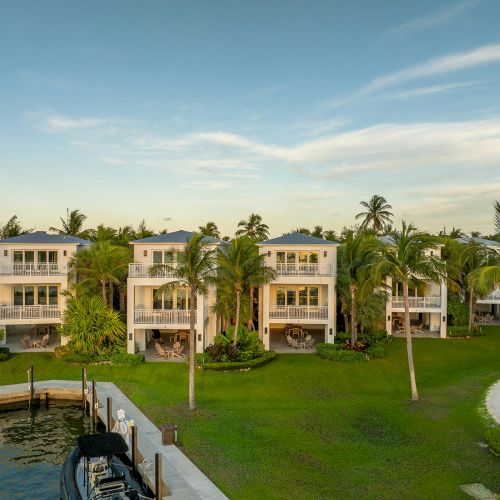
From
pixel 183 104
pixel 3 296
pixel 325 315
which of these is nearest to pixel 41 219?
pixel 3 296

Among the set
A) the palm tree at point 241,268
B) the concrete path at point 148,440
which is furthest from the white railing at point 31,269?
the palm tree at point 241,268

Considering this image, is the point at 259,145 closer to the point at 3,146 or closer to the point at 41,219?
the point at 3,146

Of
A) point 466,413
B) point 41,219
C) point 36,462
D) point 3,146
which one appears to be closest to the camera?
point 36,462

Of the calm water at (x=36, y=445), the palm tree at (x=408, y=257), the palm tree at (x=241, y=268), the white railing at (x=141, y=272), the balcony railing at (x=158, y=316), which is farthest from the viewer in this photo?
the white railing at (x=141, y=272)

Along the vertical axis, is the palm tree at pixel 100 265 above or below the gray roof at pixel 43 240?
below

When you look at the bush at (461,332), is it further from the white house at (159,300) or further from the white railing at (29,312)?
the white railing at (29,312)

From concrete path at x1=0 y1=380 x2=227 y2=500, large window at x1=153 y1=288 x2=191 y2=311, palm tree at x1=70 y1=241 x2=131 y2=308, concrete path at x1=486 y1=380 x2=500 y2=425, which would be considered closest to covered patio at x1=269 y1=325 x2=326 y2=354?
large window at x1=153 y1=288 x2=191 y2=311
